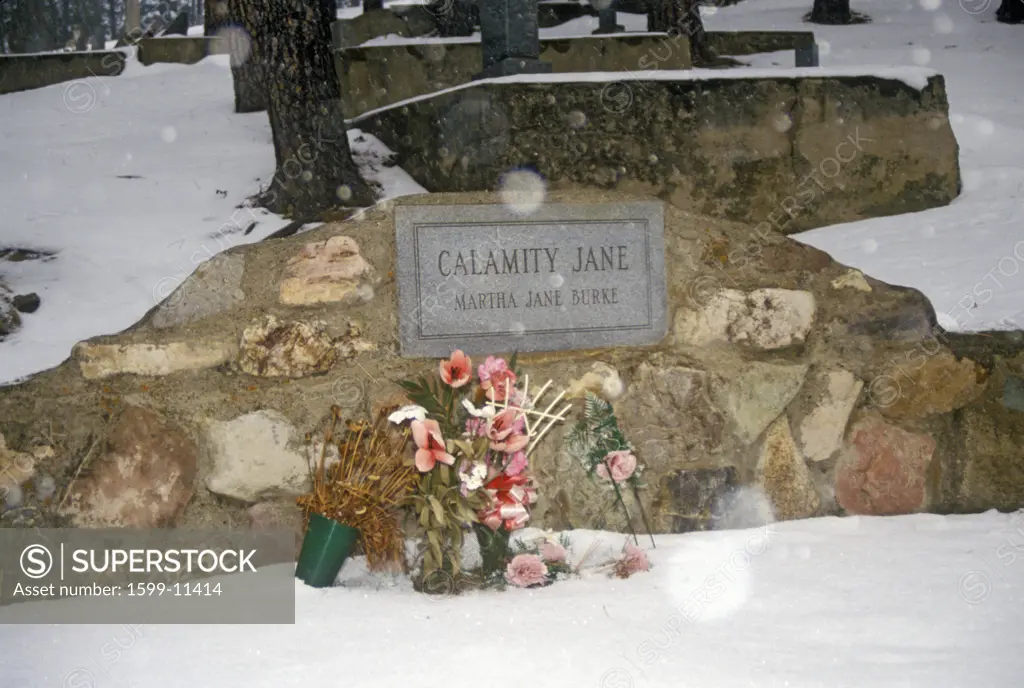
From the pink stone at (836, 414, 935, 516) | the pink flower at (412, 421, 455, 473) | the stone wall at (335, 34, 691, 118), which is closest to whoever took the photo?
the pink flower at (412, 421, 455, 473)

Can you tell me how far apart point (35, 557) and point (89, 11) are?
24.5m

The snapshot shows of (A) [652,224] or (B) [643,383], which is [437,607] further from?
(A) [652,224]

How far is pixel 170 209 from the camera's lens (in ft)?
19.4

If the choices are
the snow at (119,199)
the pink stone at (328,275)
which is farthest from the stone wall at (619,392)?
the snow at (119,199)

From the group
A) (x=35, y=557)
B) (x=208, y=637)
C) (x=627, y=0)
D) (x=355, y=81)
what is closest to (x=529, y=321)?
(x=208, y=637)

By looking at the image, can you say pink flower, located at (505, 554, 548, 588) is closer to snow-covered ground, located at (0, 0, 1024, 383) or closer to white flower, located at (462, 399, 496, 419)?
white flower, located at (462, 399, 496, 419)

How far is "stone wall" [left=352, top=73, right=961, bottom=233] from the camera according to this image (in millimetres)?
4879

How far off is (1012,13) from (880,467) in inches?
462

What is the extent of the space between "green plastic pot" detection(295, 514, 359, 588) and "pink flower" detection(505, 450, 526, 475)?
1.76 ft

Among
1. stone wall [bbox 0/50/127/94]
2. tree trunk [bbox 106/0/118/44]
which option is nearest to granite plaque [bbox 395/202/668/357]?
stone wall [bbox 0/50/127/94]

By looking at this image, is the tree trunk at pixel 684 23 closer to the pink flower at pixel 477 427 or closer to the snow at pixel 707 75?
the snow at pixel 707 75

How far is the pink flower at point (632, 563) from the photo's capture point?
3607mm

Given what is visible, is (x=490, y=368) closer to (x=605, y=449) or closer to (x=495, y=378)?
(x=495, y=378)

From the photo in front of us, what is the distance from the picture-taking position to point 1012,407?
4.12 meters
